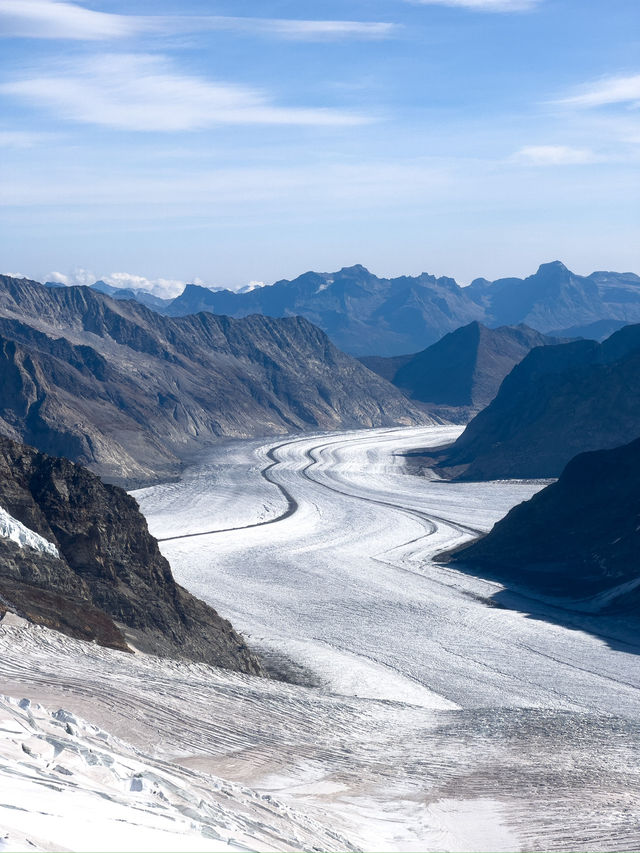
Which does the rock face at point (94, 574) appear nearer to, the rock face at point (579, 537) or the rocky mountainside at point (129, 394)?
the rock face at point (579, 537)

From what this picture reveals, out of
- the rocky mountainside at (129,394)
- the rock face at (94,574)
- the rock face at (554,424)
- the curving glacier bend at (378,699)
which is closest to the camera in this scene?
the curving glacier bend at (378,699)

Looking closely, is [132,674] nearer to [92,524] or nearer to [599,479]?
[92,524]

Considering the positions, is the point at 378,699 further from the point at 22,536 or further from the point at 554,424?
the point at 554,424

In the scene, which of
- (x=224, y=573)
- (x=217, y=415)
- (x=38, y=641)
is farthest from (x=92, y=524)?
(x=217, y=415)

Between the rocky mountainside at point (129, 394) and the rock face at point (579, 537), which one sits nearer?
the rock face at point (579, 537)

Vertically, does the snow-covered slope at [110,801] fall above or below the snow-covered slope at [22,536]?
below

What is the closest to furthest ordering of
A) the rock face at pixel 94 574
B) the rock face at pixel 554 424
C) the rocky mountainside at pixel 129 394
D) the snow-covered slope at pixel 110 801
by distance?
1. the snow-covered slope at pixel 110 801
2. the rock face at pixel 94 574
3. the rock face at pixel 554 424
4. the rocky mountainside at pixel 129 394

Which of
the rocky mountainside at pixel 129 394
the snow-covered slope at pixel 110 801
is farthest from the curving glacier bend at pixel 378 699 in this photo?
the rocky mountainside at pixel 129 394
